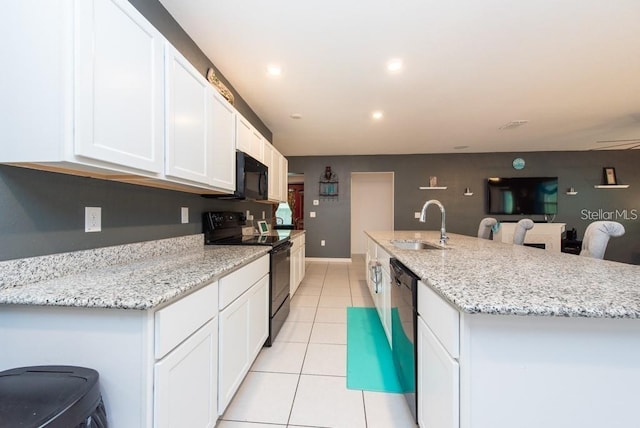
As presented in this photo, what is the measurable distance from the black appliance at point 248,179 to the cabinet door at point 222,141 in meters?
0.08

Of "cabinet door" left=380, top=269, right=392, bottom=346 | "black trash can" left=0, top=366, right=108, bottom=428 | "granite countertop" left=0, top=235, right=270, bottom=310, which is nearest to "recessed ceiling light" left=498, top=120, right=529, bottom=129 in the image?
"cabinet door" left=380, top=269, right=392, bottom=346

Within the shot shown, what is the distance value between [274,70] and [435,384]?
270 cm

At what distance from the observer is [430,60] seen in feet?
7.81

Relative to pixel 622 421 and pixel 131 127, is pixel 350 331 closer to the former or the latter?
pixel 622 421

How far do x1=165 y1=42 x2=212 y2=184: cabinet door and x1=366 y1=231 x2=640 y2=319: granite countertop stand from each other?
1395 mm

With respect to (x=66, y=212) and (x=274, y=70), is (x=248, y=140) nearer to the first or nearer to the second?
(x=274, y=70)

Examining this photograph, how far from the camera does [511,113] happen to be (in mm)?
3625

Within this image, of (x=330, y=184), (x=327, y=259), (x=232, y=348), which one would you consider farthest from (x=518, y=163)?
(x=232, y=348)

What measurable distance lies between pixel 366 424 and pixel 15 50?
2.22 meters

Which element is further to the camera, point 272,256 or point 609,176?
point 609,176

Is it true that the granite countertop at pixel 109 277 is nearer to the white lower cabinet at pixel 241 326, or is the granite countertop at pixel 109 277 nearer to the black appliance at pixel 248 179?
the white lower cabinet at pixel 241 326

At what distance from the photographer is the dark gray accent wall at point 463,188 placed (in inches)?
220

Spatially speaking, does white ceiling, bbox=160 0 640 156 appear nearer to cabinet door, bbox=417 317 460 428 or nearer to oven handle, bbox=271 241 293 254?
oven handle, bbox=271 241 293 254

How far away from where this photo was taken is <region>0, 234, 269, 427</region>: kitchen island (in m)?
0.89
